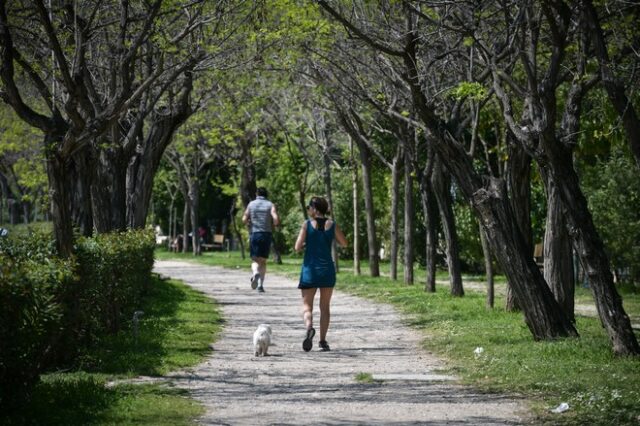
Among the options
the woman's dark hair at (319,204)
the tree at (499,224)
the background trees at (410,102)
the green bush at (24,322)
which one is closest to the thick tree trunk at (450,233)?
the background trees at (410,102)

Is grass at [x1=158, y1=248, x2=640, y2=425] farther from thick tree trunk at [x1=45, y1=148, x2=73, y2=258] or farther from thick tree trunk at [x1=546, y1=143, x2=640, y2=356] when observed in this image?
thick tree trunk at [x1=45, y1=148, x2=73, y2=258]

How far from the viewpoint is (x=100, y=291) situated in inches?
517

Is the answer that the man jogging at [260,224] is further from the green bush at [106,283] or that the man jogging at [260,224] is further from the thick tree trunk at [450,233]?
the green bush at [106,283]

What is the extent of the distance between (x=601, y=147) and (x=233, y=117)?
1661cm

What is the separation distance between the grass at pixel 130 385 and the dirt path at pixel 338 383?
25 centimetres

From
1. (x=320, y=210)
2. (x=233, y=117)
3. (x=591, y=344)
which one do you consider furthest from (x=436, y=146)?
(x=233, y=117)

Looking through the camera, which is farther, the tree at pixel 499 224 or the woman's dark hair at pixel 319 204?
the woman's dark hair at pixel 319 204

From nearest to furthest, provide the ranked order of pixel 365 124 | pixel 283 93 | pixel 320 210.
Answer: pixel 320 210 < pixel 365 124 < pixel 283 93

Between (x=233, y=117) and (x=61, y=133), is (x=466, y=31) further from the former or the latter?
(x=233, y=117)

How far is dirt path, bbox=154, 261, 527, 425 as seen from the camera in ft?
29.9

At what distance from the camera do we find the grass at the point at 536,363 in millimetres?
9273

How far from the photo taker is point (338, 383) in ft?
36.3

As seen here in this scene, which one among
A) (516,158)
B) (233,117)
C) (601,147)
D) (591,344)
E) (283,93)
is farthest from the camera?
(233,117)

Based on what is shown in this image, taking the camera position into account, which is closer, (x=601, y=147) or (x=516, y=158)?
(x=516, y=158)
